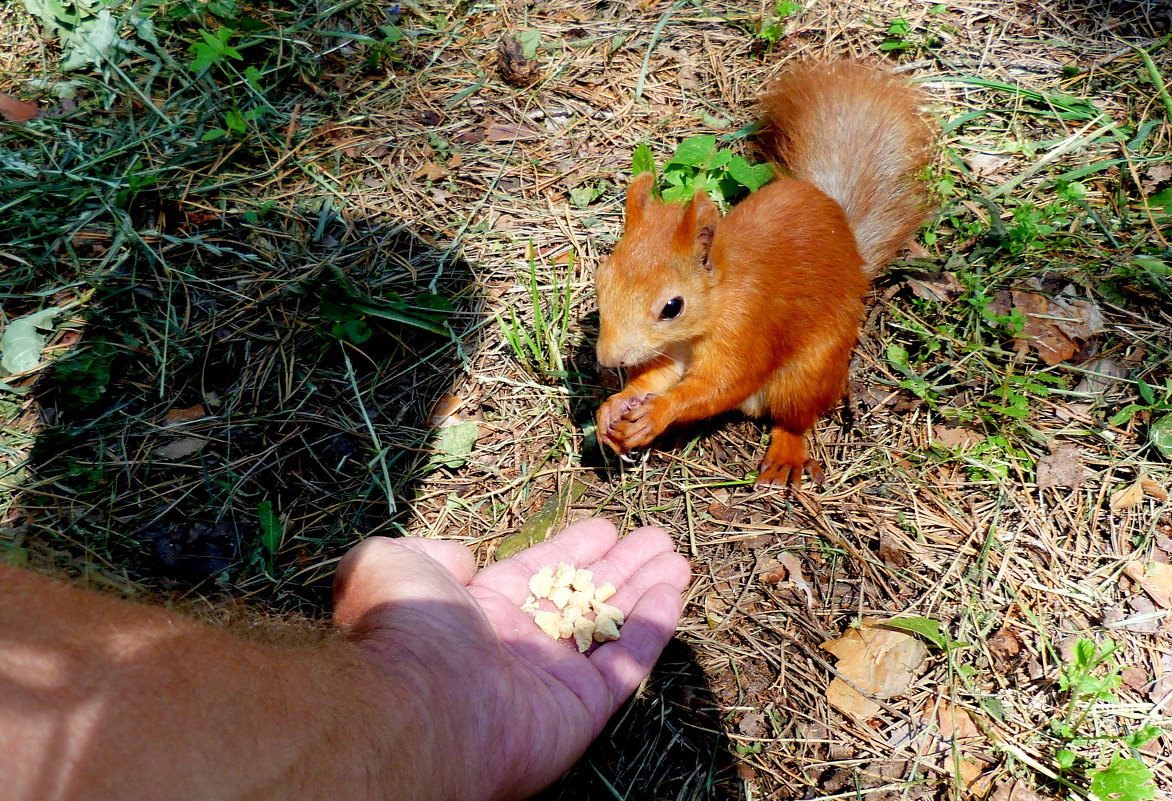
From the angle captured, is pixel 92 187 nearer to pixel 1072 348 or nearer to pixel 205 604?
pixel 205 604

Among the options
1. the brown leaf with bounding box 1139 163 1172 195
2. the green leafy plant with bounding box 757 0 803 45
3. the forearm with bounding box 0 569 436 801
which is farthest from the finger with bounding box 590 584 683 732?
the green leafy plant with bounding box 757 0 803 45

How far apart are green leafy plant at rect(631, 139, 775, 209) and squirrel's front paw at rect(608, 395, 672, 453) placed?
884 mm

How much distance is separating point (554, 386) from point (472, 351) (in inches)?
Result: 11.8

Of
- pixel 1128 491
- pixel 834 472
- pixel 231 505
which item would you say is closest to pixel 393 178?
pixel 231 505

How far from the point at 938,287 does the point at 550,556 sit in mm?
1510

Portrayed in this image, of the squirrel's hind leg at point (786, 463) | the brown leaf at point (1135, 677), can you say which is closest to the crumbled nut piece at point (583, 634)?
the squirrel's hind leg at point (786, 463)

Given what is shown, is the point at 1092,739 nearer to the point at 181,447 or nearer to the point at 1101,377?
the point at 1101,377

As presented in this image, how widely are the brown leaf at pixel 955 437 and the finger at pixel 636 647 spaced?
0.94 meters

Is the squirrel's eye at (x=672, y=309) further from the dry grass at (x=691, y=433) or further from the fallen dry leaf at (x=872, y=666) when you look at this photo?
the fallen dry leaf at (x=872, y=666)

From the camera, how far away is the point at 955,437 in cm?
210

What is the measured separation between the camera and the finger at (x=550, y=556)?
72.7 inches

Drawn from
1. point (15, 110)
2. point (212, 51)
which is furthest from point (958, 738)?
point (15, 110)

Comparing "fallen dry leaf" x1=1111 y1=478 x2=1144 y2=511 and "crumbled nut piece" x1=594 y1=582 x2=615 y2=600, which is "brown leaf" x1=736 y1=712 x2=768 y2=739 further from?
"fallen dry leaf" x1=1111 y1=478 x2=1144 y2=511

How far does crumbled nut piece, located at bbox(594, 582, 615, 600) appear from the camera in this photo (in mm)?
1830
